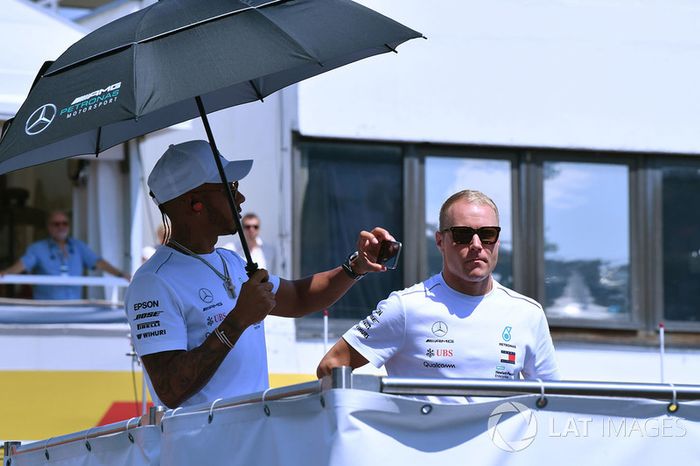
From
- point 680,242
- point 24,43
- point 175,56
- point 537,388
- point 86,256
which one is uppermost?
point 24,43

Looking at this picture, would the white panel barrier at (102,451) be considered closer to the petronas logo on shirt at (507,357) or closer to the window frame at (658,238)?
the petronas logo on shirt at (507,357)

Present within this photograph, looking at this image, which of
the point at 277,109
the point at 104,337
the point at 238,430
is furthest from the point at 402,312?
the point at 277,109

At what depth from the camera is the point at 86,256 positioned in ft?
32.7

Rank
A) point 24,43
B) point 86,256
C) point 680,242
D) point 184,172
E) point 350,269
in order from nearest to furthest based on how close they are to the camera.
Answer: point 184,172 < point 350,269 < point 24,43 < point 86,256 < point 680,242

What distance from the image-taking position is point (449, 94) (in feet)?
33.8

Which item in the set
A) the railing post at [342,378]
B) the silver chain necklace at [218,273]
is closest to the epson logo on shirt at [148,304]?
the silver chain necklace at [218,273]

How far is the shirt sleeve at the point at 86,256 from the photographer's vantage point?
9.96 metres

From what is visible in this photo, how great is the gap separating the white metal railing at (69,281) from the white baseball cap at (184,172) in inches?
230

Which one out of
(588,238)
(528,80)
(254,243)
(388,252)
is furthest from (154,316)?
(588,238)

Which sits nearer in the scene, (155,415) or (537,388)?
(537,388)

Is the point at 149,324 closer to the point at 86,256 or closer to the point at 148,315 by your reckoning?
the point at 148,315

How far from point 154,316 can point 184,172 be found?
0.50 metres

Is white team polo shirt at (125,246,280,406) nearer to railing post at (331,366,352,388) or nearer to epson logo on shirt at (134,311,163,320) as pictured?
epson logo on shirt at (134,311,163,320)

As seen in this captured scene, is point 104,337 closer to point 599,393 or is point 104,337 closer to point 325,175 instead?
point 325,175
